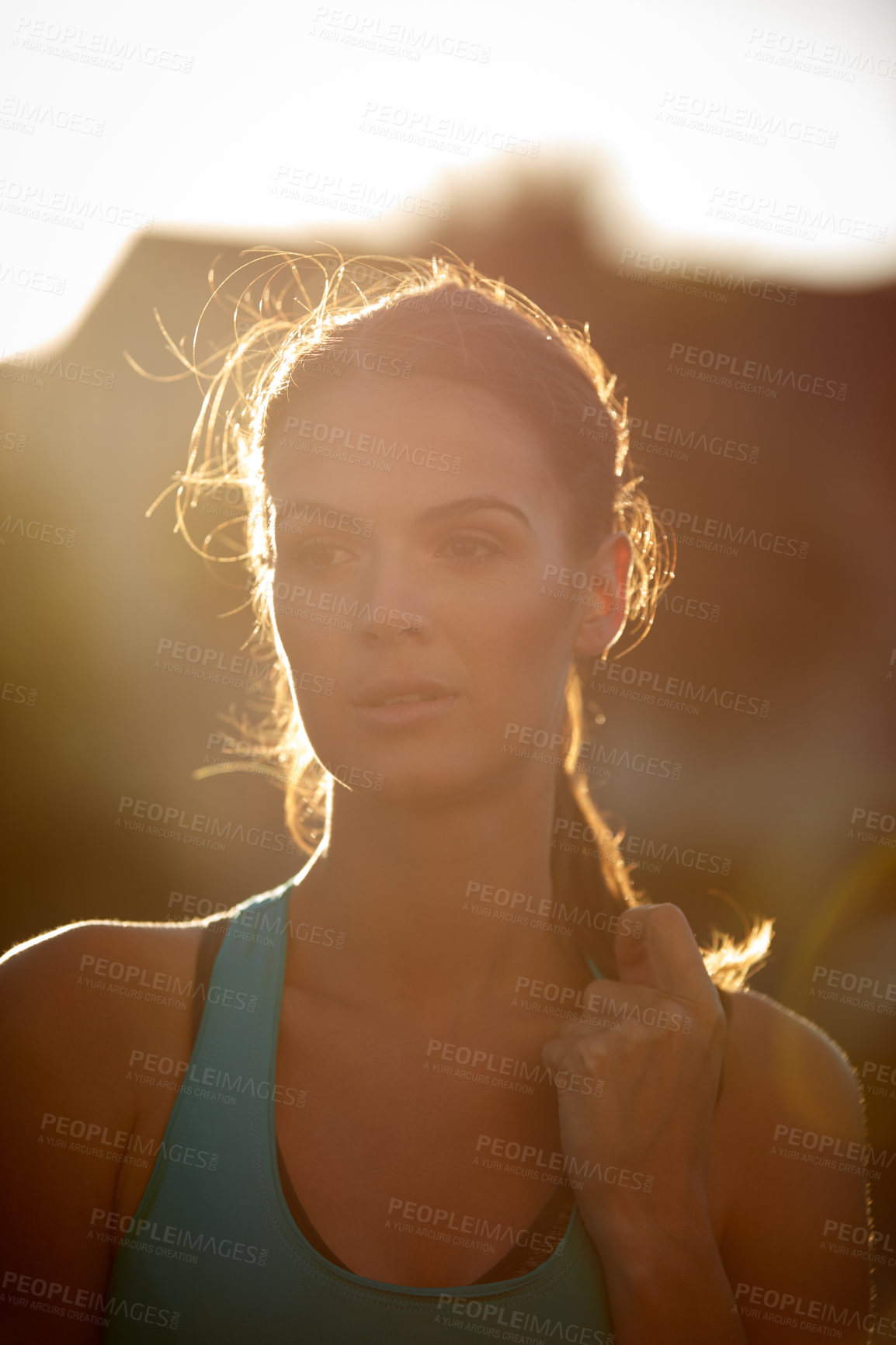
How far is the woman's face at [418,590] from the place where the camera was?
5.85 feet

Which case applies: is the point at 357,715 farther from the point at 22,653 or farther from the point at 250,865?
the point at 22,653

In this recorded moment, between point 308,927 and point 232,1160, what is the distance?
1.56ft

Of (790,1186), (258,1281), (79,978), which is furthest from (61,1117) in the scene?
(790,1186)

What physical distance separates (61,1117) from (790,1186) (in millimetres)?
1470

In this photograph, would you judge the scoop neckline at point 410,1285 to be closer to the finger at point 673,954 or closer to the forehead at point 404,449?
the finger at point 673,954

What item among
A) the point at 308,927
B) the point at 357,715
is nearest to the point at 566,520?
the point at 357,715

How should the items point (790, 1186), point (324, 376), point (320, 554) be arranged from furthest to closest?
point (324, 376) → point (320, 554) → point (790, 1186)

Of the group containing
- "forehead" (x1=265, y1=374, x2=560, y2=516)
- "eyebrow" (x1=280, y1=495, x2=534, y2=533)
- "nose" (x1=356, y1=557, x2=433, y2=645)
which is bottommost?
"nose" (x1=356, y1=557, x2=433, y2=645)

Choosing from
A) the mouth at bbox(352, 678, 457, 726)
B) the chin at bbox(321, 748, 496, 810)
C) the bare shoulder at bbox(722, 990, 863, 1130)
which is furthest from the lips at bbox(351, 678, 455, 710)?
the bare shoulder at bbox(722, 990, 863, 1130)

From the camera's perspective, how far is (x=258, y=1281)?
1585mm

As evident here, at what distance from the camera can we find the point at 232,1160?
5.46 ft

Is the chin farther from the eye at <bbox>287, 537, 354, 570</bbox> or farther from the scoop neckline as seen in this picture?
the scoop neckline

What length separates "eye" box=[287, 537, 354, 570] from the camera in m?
1.88

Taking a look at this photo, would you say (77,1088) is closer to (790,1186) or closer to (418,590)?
(418,590)
